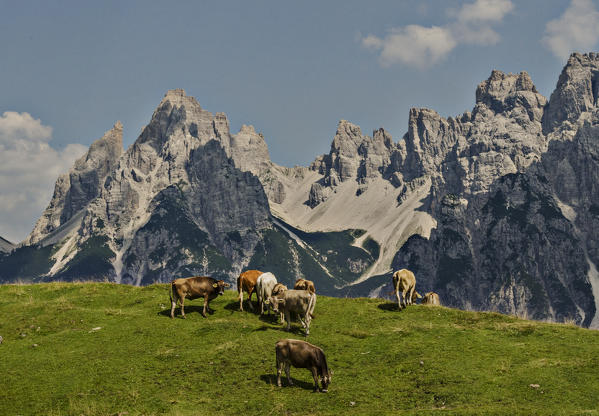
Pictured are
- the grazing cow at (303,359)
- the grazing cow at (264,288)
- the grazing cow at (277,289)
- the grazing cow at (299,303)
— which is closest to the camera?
the grazing cow at (303,359)

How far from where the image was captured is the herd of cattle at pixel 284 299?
91.0ft

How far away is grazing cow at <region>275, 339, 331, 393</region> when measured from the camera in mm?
27375

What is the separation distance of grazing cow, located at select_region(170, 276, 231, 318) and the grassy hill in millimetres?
1207

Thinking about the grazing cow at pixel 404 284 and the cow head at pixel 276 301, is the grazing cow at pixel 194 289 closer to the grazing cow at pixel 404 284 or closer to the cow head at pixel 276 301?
the cow head at pixel 276 301

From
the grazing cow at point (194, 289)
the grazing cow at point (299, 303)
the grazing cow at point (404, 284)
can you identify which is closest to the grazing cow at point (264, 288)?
the grazing cow at point (194, 289)

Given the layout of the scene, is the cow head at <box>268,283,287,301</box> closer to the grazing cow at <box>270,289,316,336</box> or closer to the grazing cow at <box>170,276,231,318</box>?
Answer: the grazing cow at <box>270,289,316,336</box>

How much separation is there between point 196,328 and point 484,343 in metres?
17.2

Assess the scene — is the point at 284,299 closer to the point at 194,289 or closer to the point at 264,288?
the point at 264,288

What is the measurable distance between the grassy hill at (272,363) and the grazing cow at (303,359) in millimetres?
702

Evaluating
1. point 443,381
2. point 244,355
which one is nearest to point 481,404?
point 443,381

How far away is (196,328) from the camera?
36.0 meters

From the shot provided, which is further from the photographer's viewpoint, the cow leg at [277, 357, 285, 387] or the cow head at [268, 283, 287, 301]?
the cow head at [268, 283, 287, 301]

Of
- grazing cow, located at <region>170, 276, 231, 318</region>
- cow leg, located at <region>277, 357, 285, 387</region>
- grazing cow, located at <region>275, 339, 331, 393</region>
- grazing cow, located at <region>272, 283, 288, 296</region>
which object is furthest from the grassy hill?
grazing cow, located at <region>272, 283, 288, 296</region>

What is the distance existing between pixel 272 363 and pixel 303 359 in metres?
3.12
